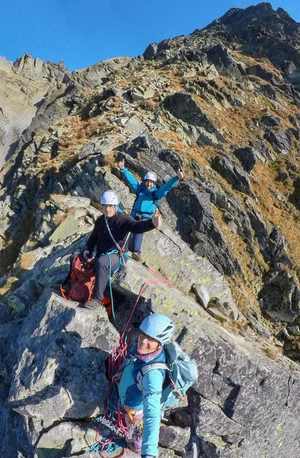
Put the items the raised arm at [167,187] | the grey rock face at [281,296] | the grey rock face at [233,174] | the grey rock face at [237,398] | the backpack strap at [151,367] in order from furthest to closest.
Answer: the grey rock face at [233,174] < the grey rock face at [281,296] < the raised arm at [167,187] < the grey rock face at [237,398] < the backpack strap at [151,367]

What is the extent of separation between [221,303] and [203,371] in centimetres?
401

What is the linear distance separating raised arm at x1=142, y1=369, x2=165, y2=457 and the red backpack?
11.6 feet

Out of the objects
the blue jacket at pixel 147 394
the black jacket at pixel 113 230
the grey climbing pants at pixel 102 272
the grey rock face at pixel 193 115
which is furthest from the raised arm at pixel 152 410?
the grey rock face at pixel 193 115

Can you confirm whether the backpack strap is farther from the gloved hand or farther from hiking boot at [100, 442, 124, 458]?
the gloved hand

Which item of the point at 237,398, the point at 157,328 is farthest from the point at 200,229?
the point at 157,328

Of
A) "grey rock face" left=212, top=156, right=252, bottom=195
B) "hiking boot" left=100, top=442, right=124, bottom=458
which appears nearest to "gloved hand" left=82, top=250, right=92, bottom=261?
"hiking boot" left=100, top=442, right=124, bottom=458

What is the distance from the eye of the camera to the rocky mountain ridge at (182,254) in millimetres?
8141

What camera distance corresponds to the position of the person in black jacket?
28.5 ft

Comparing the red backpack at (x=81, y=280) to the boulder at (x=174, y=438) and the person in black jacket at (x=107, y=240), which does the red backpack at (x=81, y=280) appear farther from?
the boulder at (x=174, y=438)

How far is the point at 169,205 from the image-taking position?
22984 millimetres

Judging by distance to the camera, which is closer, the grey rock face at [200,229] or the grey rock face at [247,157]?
the grey rock face at [200,229]

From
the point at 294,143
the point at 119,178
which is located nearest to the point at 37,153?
the point at 119,178

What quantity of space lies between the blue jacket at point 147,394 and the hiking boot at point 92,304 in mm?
2279

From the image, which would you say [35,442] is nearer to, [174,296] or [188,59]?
[174,296]
